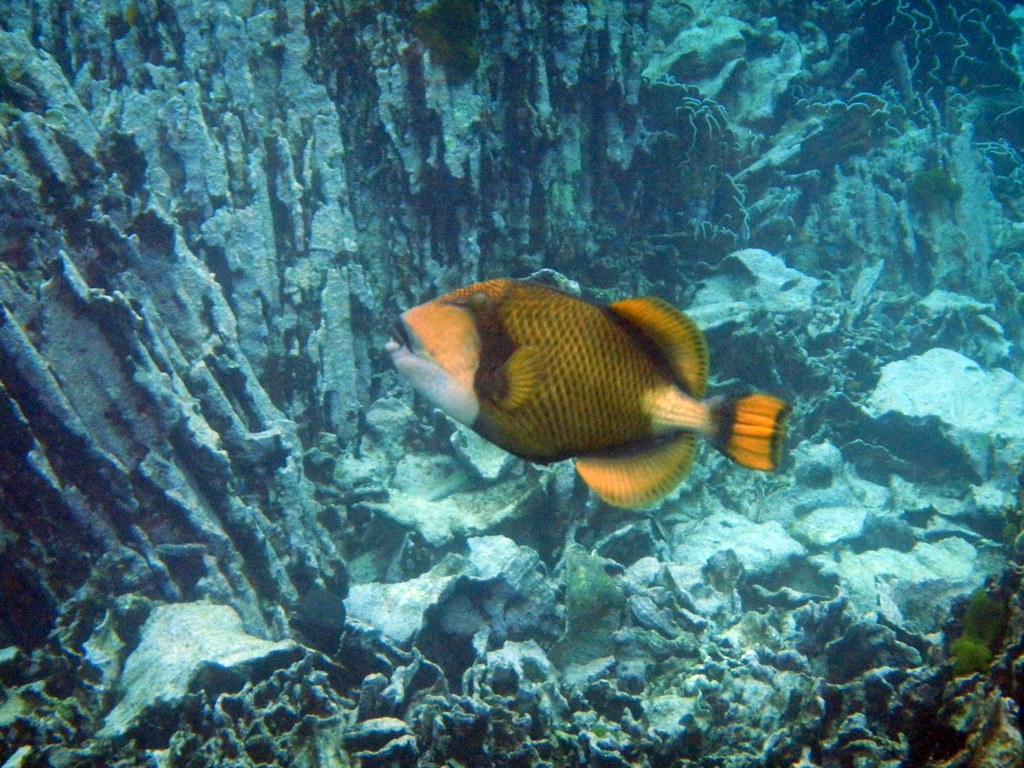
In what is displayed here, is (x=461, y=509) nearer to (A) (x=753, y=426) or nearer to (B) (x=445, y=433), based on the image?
(B) (x=445, y=433)

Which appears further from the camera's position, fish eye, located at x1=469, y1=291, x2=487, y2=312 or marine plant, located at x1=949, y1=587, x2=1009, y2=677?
marine plant, located at x1=949, y1=587, x2=1009, y2=677

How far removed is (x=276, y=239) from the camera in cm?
490

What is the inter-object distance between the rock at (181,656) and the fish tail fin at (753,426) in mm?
2990

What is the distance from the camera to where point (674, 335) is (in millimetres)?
1420

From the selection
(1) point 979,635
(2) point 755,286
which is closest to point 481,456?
(1) point 979,635

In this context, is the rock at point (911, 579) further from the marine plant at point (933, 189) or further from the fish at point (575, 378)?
the marine plant at point (933, 189)

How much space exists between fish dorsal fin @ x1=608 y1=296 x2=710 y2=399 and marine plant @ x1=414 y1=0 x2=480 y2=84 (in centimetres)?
454

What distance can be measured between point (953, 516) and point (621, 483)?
651 cm

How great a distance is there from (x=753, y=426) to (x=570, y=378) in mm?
444

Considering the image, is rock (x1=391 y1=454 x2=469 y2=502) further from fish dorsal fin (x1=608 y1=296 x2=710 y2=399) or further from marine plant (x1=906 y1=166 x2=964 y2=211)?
marine plant (x1=906 y1=166 x2=964 y2=211)

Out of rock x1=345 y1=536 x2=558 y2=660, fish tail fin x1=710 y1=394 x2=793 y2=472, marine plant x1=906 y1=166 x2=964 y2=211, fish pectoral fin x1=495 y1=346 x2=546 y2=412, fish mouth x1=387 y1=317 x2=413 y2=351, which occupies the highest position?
fish mouth x1=387 y1=317 x2=413 y2=351

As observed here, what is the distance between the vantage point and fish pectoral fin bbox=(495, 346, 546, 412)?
128 cm

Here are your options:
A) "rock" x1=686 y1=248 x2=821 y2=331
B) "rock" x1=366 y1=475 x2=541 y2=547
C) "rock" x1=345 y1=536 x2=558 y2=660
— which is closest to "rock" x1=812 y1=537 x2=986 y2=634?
"rock" x1=345 y1=536 x2=558 y2=660

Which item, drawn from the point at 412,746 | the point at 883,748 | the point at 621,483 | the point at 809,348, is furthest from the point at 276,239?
the point at 809,348
